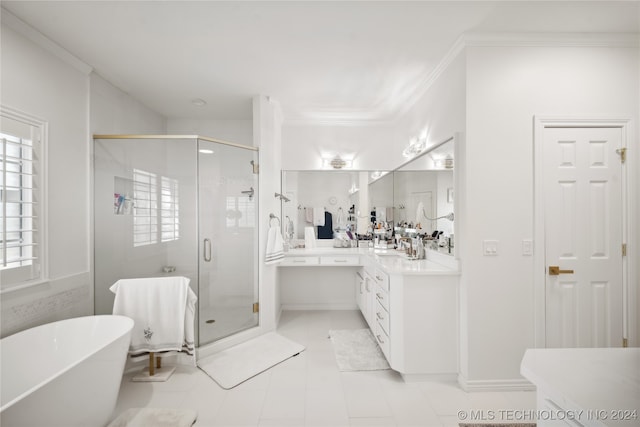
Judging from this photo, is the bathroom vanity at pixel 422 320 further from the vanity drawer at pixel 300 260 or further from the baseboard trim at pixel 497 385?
the vanity drawer at pixel 300 260

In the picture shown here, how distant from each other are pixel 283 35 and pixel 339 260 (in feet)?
8.32

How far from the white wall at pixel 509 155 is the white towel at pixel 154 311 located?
228 centimetres

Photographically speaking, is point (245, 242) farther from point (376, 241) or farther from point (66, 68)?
point (66, 68)

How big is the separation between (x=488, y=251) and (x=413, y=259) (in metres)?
0.88

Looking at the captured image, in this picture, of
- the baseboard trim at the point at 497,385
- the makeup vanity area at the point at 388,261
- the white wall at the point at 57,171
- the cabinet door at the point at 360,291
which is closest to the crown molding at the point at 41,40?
the white wall at the point at 57,171

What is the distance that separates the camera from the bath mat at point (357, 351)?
2.44 meters

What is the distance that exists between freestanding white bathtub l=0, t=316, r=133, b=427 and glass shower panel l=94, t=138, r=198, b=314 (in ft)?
2.18

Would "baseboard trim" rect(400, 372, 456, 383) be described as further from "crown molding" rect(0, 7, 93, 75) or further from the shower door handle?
"crown molding" rect(0, 7, 93, 75)

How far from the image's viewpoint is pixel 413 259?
2885mm

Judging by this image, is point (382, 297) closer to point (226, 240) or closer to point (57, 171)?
point (226, 240)

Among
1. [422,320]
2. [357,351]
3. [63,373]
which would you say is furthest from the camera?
[357,351]

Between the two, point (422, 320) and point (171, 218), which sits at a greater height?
point (171, 218)

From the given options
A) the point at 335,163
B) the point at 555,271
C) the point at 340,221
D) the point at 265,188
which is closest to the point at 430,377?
the point at 555,271

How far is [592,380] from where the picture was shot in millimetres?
765
